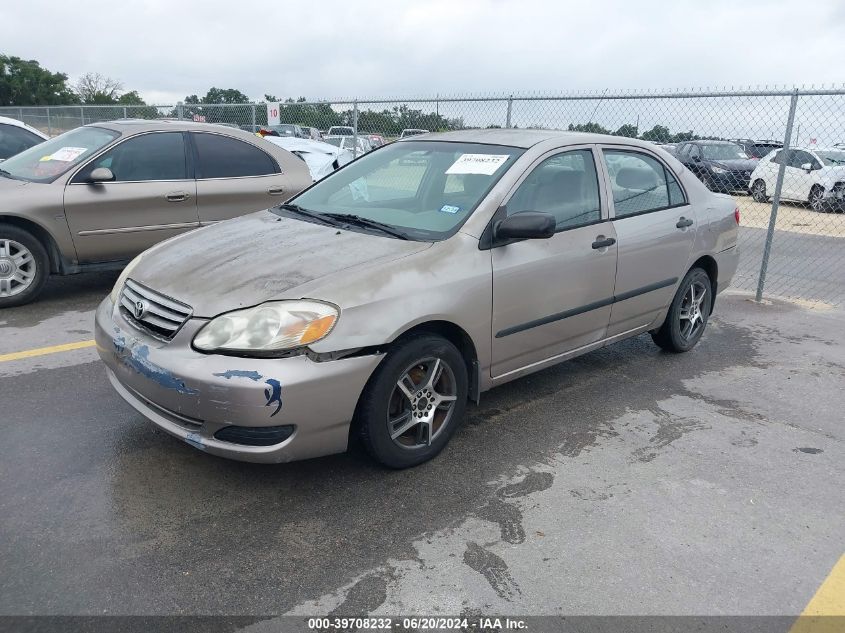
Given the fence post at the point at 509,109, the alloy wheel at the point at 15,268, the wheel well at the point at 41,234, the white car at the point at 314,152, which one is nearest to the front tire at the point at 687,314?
the fence post at the point at 509,109

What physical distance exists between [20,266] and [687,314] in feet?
17.9

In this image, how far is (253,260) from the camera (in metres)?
3.41

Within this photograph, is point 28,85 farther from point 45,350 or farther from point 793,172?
point 45,350

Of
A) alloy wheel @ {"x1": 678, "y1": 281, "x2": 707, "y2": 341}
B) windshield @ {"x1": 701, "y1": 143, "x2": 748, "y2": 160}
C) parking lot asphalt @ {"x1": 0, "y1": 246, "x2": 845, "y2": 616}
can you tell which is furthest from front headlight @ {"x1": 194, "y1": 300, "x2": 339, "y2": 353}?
windshield @ {"x1": 701, "y1": 143, "x2": 748, "y2": 160}

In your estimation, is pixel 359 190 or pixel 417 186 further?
pixel 359 190

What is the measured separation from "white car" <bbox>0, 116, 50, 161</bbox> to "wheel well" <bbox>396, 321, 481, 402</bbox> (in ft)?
24.4

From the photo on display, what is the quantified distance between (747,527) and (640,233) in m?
2.05

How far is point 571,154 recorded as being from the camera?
425 centimetres

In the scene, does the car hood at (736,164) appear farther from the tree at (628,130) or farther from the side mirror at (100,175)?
the side mirror at (100,175)

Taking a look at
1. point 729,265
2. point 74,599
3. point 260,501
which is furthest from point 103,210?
point 729,265

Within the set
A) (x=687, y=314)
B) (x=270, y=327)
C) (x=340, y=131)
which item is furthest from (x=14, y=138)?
(x=687, y=314)

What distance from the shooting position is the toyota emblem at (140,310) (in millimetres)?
3244

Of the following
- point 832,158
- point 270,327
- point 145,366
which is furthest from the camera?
point 832,158

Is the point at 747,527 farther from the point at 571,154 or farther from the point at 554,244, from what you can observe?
the point at 571,154
